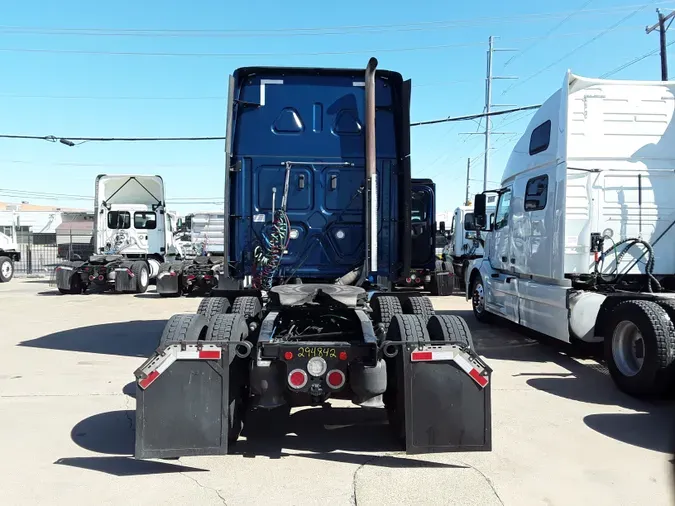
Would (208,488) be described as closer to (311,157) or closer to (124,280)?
(311,157)

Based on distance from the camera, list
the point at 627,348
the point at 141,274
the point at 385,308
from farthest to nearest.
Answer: the point at 141,274
the point at 627,348
the point at 385,308

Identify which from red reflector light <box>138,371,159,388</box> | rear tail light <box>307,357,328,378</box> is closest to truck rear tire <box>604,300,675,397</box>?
rear tail light <box>307,357,328,378</box>

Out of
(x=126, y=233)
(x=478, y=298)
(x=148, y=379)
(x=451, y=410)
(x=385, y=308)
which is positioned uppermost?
(x=126, y=233)

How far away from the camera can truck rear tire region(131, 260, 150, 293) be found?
1701 cm

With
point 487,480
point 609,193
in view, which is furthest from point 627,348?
point 487,480

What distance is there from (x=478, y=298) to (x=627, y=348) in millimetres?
4824

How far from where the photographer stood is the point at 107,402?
5617 mm

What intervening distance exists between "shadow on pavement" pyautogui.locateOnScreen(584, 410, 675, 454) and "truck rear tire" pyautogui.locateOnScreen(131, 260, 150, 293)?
48.0 feet

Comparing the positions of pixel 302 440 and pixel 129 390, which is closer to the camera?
pixel 302 440

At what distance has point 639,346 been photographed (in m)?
6.02

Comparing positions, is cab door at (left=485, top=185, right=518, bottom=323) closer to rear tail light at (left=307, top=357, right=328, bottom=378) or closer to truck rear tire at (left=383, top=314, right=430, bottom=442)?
truck rear tire at (left=383, top=314, right=430, bottom=442)

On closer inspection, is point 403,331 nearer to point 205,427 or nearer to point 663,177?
point 205,427

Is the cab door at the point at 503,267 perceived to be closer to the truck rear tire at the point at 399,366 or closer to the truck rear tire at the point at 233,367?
the truck rear tire at the point at 399,366

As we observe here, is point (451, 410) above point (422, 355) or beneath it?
beneath
